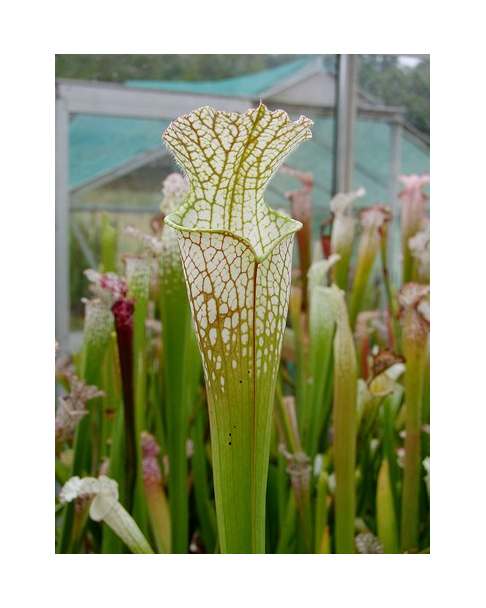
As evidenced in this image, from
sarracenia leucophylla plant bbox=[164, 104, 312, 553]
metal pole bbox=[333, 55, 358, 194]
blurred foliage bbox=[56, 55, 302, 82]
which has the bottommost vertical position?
sarracenia leucophylla plant bbox=[164, 104, 312, 553]

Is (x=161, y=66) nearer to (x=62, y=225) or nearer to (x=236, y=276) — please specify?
(x=62, y=225)

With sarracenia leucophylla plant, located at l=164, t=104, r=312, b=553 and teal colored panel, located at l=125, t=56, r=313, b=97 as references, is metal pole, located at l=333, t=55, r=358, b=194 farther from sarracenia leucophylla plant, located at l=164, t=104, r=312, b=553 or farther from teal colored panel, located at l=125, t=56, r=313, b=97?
sarracenia leucophylla plant, located at l=164, t=104, r=312, b=553

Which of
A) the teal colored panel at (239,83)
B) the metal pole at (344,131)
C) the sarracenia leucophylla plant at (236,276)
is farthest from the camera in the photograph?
the metal pole at (344,131)

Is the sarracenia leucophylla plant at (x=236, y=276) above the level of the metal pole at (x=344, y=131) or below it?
below

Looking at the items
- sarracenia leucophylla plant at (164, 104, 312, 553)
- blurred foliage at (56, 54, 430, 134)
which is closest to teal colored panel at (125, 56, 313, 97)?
blurred foliage at (56, 54, 430, 134)

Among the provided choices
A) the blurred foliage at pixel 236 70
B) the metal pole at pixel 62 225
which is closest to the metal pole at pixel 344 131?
the blurred foliage at pixel 236 70

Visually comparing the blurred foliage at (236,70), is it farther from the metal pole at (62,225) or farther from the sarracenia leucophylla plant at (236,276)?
the sarracenia leucophylla plant at (236,276)

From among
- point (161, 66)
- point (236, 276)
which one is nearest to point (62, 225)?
point (161, 66)
